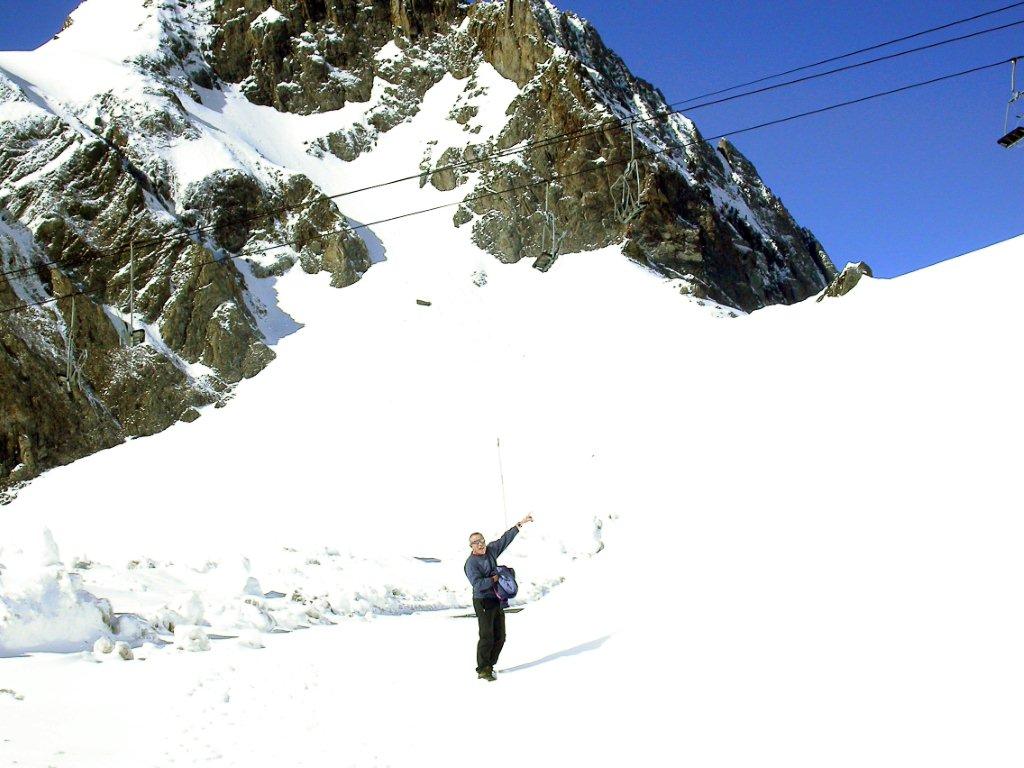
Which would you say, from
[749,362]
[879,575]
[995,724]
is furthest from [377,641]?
[749,362]

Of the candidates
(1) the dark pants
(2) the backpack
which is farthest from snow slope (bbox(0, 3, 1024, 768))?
(2) the backpack

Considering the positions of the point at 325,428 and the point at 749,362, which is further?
the point at 325,428

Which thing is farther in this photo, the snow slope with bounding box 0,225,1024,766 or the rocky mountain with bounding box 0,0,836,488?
the rocky mountain with bounding box 0,0,836,488

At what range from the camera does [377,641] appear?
9758 mm

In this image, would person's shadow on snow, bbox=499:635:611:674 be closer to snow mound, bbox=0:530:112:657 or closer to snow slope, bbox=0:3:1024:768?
snow slope, bbox=0:3:1024:768

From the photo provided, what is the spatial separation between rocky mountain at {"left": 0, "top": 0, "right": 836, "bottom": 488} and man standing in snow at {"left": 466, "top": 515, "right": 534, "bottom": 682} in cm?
1814

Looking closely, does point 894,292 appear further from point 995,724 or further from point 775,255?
point 775,255

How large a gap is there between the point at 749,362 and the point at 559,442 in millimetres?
8031

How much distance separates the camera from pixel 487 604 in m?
A: 7.89

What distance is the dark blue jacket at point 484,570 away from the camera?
7914 mm

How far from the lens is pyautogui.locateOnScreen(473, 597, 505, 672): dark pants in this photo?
25.0 feet

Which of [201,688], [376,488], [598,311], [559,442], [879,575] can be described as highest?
[598,311]

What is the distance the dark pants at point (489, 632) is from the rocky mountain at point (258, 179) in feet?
61.0

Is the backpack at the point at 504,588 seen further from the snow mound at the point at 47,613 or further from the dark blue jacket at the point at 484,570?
the snow mound at the point at 47,613
